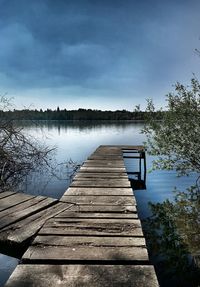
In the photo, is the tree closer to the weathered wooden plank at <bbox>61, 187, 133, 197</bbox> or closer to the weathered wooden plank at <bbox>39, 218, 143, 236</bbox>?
the weathered wooden plank at <bbox>61, 187, 133, 197</bbox>

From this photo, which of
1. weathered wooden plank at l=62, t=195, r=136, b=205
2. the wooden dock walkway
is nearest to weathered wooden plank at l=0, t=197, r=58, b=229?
the wooden dock walkway

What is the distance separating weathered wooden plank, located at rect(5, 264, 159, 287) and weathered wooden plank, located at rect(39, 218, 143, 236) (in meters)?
0.91

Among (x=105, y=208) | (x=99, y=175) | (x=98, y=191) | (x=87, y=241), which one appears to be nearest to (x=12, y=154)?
(x=99, y=175)

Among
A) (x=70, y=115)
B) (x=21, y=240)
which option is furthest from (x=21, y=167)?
(x=70, y=115)

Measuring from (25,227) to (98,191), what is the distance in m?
2.58

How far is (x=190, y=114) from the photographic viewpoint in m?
12.9

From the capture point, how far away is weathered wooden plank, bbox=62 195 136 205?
5281 mm

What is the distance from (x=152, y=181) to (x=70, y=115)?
6625 inches

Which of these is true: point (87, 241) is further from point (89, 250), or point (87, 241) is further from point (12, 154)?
point (12, 154)

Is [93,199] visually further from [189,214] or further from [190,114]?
[190,114]

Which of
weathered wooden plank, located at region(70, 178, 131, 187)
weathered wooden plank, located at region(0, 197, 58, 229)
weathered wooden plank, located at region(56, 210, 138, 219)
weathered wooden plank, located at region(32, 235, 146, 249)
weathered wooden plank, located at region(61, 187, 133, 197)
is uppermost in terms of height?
weathered wooden plank, located at region(32, 235, 146, 249)

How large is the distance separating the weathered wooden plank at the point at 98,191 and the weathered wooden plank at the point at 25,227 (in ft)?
4.74

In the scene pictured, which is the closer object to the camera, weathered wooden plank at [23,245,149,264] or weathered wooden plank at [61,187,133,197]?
weathered wooden plank at [23,245,149,264]

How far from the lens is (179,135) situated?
43.1 feet
